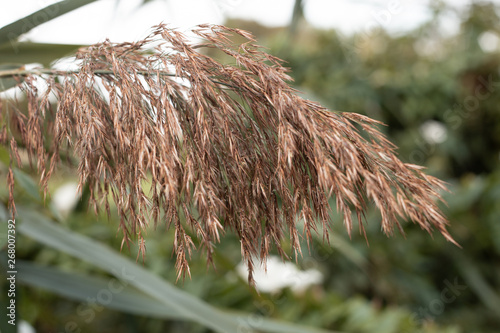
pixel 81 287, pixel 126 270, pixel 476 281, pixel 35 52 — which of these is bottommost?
pixel 476 281

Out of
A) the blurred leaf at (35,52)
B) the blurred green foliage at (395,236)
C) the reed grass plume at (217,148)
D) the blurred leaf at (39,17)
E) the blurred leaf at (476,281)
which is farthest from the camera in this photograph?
the blurred leaf at (476,281)

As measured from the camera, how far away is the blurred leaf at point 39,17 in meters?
0.50

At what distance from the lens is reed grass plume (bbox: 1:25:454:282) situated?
34 cm

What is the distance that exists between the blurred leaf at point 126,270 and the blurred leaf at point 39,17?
0.28 m

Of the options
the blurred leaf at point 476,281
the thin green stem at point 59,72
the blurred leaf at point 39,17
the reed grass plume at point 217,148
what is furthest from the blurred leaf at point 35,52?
the blurred leaf at point 476,281

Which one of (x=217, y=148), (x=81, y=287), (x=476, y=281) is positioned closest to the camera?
(x=217, y=148)

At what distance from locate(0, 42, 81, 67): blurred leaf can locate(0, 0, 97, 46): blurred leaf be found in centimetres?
13

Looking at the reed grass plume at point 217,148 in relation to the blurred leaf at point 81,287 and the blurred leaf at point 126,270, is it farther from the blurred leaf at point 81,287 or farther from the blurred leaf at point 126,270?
the blurred leaf at point 81,287

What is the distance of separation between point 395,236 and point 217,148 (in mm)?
318

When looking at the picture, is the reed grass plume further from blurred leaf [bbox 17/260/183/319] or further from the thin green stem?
blurred leaf [bbox 17/260/183/319]

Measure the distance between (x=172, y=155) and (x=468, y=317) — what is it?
198 centimetres

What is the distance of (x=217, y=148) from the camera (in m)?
0.37

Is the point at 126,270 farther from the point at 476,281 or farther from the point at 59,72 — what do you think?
the point at 476,281

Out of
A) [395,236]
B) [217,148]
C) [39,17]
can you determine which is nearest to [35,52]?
[39,17]
